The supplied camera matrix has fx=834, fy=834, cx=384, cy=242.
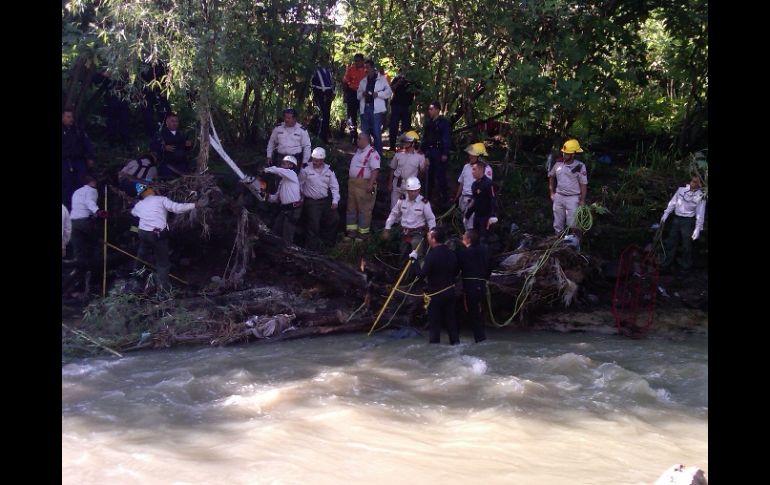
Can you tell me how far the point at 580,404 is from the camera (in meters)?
9.30

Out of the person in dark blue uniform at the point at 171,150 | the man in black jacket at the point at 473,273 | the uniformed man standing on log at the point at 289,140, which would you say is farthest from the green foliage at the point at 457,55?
the man in black jacket at the point at 473,273

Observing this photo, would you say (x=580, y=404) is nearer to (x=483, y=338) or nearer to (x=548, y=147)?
(x=483, y=338)

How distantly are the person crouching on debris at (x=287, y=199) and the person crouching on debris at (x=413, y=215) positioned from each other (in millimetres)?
1641

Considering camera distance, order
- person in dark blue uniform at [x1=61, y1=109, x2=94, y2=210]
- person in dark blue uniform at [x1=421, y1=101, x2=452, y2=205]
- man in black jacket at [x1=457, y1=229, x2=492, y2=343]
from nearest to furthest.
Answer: man in black jacket at [x1=457, y1=229, x2=492, y2=343], person in dark blue uniform at [x1=61, y1=109, x2=94, y2=210], person in dark blue uniform at [x1=421, y1=101, x2=452, y2=205]

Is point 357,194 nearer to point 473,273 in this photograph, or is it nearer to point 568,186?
point 473,273

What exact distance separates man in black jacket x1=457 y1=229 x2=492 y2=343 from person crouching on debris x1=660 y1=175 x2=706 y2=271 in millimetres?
3504

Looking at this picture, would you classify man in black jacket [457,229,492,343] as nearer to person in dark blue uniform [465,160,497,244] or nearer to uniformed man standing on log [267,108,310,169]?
person in dark blue uniform [465,160,497,244]

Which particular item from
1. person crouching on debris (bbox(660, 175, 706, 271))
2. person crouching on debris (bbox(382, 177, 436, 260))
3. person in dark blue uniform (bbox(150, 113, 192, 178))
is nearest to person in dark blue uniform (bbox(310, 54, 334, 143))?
person in dark blue uniform (bbox(150, 113, 192, 178))

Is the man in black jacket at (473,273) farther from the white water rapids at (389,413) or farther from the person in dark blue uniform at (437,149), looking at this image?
the person in dark blue uniform at (437,149)

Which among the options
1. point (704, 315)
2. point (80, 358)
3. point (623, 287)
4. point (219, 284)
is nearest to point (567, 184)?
point (623, 287)

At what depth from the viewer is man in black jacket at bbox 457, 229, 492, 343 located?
11305mm

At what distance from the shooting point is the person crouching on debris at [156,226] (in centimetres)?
1220

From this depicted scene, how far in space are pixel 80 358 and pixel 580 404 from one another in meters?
6.33

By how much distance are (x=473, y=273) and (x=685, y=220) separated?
389cm
